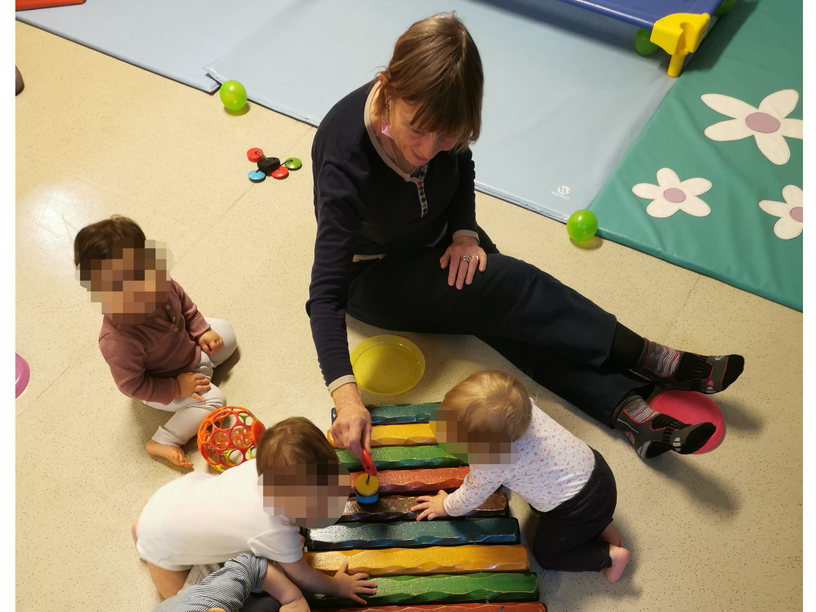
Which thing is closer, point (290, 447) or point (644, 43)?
point (290, 447)

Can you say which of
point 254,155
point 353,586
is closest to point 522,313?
point 353,586

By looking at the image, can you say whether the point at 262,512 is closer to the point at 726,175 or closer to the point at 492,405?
the point at 492,405

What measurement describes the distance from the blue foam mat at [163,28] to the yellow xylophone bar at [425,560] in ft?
5.83

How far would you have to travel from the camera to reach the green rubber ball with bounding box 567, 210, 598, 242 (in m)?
1.94

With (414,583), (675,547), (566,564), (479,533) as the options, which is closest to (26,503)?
(414,583)

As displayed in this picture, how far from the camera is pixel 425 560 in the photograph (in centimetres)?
135

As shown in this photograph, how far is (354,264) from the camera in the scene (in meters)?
1.64

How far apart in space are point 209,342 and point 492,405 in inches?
31.9

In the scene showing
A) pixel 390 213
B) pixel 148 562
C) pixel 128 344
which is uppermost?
pixel 390 213

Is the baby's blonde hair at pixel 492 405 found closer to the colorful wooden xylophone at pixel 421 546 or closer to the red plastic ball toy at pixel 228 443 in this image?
the colorful wooden xylophone at pixel 421 546

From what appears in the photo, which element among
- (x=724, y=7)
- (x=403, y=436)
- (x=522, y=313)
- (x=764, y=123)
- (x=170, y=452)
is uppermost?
(x=724, y=7)

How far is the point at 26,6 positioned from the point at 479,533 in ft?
8.98

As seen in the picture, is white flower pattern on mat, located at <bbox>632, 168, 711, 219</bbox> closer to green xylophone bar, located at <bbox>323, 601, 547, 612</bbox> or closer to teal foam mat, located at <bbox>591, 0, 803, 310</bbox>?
teal foam mat, located at <bbox>591, 0, 803, 310</bbox>

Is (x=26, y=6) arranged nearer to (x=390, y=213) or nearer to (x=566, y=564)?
(x=390, y=213)
